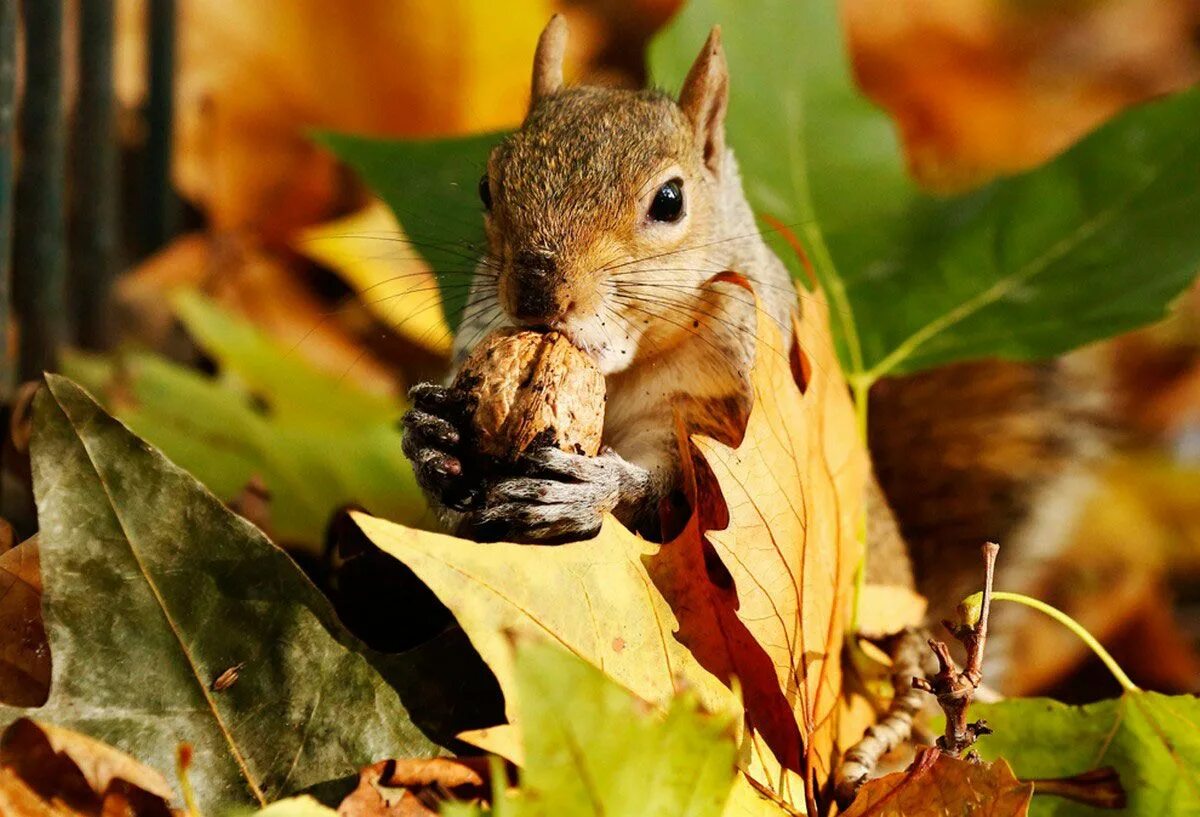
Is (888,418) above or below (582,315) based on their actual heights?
below

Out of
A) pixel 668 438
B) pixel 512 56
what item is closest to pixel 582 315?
pixel 668 438

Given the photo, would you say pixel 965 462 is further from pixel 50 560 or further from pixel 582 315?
pixel 50 560

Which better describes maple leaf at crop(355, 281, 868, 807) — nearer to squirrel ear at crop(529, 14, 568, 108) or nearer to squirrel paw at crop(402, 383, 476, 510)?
squirrel paw at crop(402, 383, 476, 510)

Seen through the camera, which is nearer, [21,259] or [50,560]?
[50,560]

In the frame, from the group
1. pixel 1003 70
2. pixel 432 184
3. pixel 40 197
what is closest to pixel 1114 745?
pixel 432 184

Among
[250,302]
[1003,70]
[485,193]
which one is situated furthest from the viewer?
[1003,70]

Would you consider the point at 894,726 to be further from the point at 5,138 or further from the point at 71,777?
the point at 5,138
